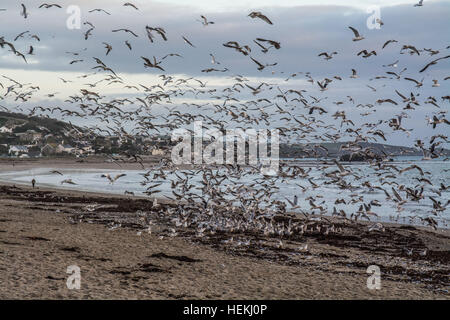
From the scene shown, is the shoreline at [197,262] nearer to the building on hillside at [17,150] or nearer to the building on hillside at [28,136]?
the building on hillside at [17,150]

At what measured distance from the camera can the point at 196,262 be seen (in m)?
16.8

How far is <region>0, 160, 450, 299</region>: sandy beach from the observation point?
42.0ft

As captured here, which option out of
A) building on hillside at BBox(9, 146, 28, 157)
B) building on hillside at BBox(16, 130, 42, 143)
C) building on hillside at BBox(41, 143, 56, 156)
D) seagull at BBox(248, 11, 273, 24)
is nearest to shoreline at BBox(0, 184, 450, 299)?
seagull at BBox(248, 11, 273, 24)

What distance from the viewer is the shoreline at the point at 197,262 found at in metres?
12.8

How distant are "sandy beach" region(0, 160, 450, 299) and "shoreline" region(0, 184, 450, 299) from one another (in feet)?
0.10

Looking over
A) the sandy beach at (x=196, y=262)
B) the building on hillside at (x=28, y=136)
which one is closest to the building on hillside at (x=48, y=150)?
the building on hillside at (x=28, y=136)

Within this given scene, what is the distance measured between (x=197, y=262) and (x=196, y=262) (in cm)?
3

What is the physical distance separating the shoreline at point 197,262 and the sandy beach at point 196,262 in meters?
0.03

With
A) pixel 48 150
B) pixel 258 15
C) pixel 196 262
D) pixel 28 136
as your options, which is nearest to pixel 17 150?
pixel 48 150

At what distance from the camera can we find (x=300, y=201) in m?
46.5

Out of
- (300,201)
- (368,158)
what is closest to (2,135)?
(300,201)

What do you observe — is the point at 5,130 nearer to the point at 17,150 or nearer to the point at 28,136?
the point at 28,136
